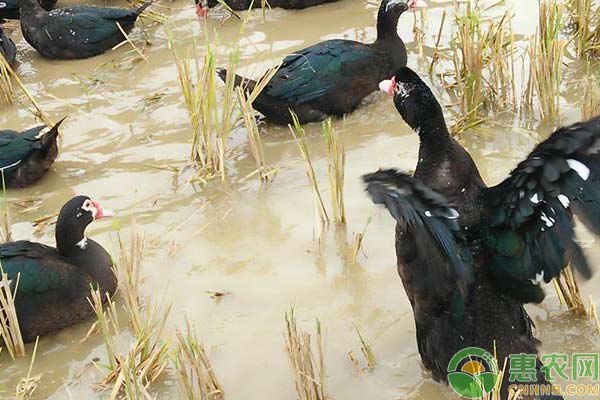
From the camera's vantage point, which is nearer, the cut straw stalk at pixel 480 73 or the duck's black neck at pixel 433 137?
the duck's black neck at pixel 433 137

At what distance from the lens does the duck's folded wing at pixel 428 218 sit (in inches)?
126

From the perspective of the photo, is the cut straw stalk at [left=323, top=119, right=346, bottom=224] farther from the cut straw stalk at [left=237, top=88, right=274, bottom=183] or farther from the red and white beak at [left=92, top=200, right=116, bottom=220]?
the red and white beak at [left=92, top=200, right=116, bottom=220]

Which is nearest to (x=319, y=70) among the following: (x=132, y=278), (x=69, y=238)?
(x=69, y=238)

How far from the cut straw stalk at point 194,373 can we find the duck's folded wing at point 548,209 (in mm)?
1388

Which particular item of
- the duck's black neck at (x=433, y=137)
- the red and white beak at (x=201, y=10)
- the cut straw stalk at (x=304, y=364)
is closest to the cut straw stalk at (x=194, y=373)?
the cut straw stalk at (x=304, y=364)

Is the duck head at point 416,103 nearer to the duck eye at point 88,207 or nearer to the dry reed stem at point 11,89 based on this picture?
the duck eye at point 88,207

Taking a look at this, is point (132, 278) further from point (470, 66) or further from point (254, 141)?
point (470, 66)

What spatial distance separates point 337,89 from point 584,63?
2005 millimetres

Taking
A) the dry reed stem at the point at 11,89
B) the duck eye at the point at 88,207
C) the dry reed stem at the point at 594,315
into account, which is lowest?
the dry reed stem at the point at 594,315

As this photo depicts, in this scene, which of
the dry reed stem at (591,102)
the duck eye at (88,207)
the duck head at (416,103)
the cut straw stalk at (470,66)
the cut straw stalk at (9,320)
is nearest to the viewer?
the cut straw stalk at (9,320)

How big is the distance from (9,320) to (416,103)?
2375 millimetres

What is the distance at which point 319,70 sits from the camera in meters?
6.59

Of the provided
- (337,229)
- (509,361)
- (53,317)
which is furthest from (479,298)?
(53,317)

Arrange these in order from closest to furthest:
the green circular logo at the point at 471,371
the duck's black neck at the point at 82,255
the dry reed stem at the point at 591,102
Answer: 1. the green circular logo at the point at 471,371
2. the duck's black neck at the point at 82,255
3. the dry reed stem at the point at 591,102
